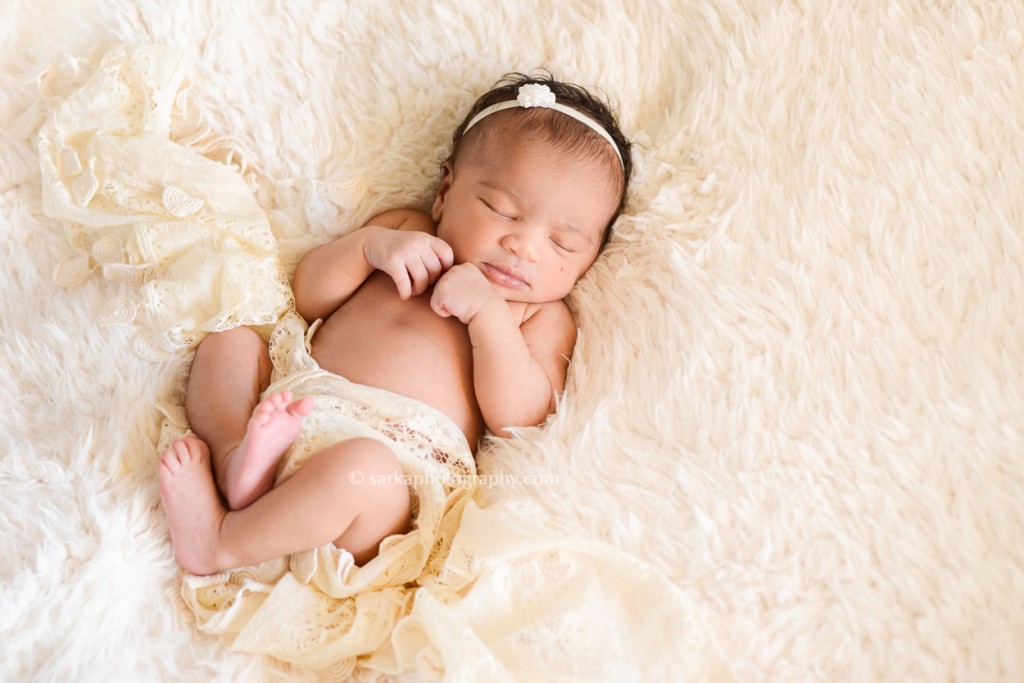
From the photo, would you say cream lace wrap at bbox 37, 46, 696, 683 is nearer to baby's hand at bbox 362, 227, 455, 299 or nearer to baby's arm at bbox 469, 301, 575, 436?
baby's arm at bbox 469, 301, 575, 436

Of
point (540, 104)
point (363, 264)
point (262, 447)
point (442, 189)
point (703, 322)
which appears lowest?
point (262, 447)

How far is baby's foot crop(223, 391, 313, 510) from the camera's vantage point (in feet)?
4.20

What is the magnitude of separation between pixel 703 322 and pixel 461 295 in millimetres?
429

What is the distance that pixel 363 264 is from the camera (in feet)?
5.25

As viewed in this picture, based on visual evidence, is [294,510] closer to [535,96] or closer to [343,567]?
[343,567]

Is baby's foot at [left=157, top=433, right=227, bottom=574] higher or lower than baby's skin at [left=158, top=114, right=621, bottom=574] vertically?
lower

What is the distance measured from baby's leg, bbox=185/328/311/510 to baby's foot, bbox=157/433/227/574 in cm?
4

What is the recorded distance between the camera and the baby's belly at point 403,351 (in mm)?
1535

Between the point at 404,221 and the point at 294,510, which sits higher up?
the point at 404,221

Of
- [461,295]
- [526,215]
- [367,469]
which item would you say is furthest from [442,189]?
[367,469]

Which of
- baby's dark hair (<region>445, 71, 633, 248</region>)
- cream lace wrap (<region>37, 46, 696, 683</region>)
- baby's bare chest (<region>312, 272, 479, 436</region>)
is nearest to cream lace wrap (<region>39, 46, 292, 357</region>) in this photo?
cream lace wrap (<region>37, 46, 696, 683</region>)

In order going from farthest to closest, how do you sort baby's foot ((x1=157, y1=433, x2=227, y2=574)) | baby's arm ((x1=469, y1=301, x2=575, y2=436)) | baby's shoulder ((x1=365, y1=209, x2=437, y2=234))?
baby's shoulder ((x1=365, y1=209, x2=437, y2=234))
baby's arm ((x1=469, y1=301, x2=575, y2=436))
baby's foot ((x1=157, y1=433, x2=227, y2=574))

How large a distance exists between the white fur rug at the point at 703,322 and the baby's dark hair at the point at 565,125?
0.14ft

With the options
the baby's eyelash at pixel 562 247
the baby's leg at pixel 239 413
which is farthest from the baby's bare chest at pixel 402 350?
the baby's eyelash at pixel 562 247
